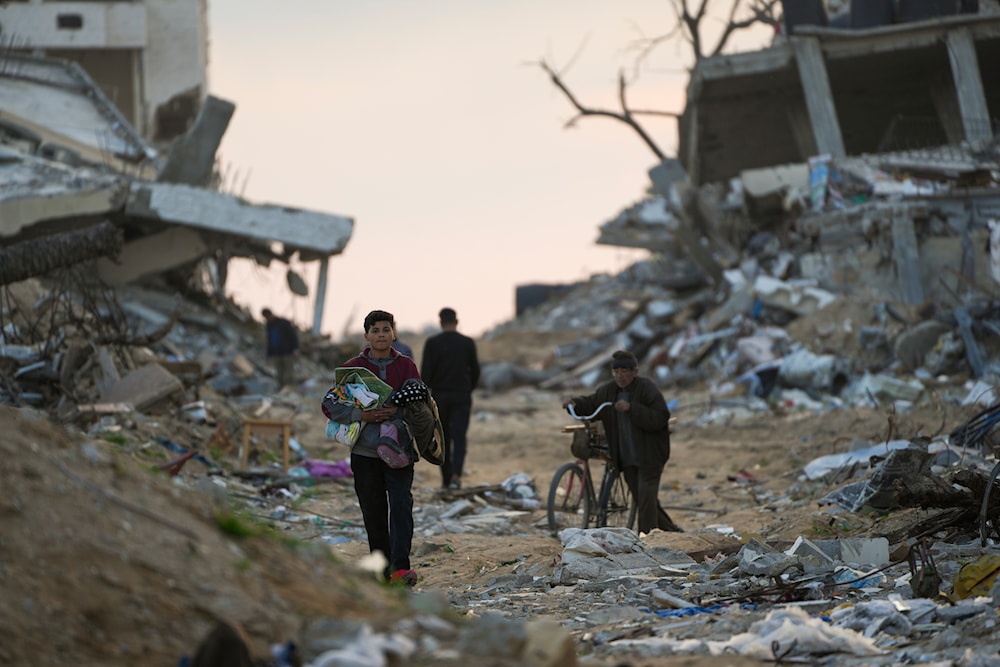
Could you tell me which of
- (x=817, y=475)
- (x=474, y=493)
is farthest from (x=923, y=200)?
(x=474, y=493)

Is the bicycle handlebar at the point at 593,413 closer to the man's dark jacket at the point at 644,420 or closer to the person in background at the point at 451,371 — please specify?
the man's dark jacket at the point at 644,420

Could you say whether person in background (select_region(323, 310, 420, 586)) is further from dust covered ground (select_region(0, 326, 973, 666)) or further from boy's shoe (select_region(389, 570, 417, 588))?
dust covered ground (select_region(0, 326, 973, 666))

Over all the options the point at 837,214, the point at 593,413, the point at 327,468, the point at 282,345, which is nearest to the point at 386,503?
the point at 593,413

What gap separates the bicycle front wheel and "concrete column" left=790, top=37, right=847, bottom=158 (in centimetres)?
1560

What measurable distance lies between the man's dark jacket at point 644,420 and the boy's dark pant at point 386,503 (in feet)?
7.51

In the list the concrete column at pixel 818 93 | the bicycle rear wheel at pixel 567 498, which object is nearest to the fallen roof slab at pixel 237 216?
the concrete column at pixel 818 93

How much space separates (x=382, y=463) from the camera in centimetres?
733

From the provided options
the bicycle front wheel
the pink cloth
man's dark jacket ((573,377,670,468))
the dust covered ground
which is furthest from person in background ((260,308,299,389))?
the dust covered ground

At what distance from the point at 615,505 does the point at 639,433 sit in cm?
91

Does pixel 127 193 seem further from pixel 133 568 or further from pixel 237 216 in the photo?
pixel 133 568

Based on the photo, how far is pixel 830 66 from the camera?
25.7 m

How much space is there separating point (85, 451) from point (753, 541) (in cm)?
432

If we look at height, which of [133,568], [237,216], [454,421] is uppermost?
[237,216]

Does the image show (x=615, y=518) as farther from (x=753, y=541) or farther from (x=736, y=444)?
(x=736, y=444)
